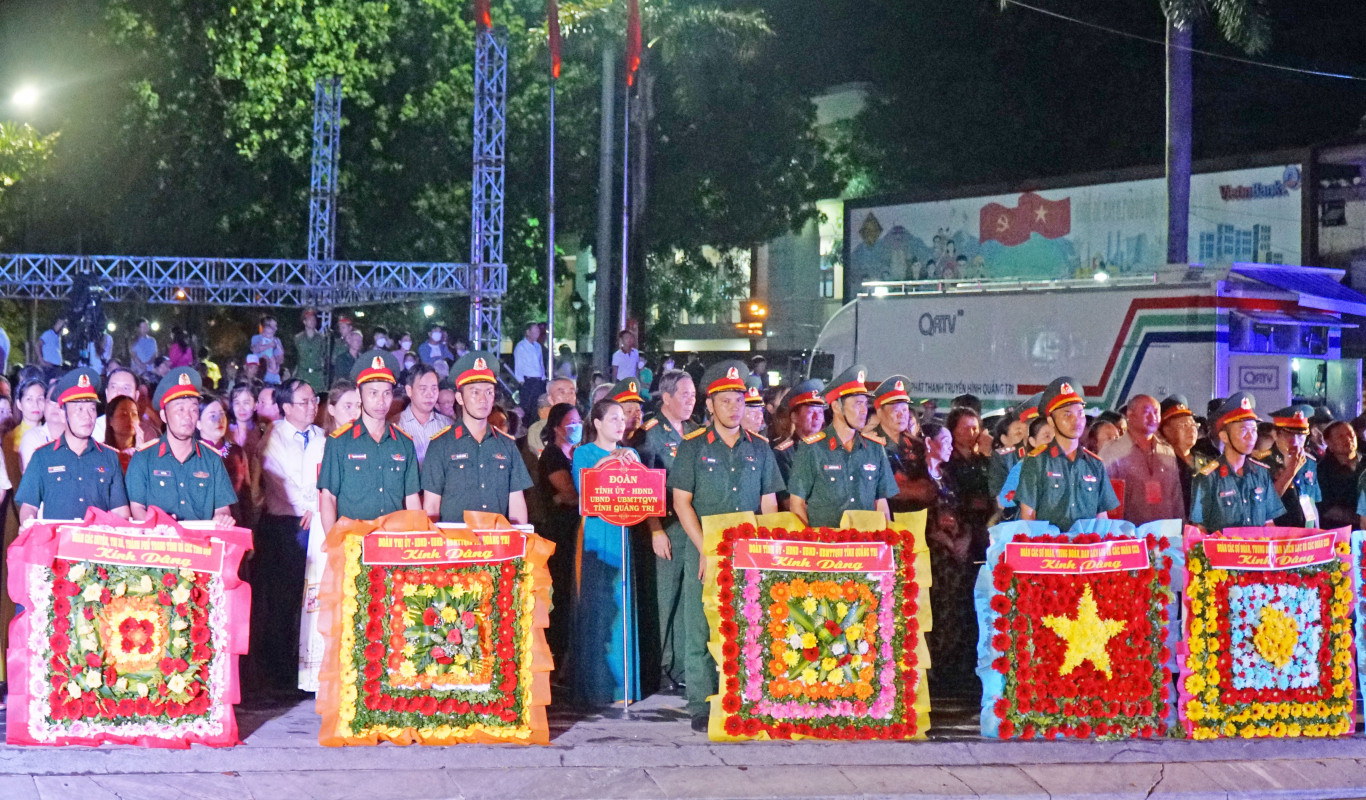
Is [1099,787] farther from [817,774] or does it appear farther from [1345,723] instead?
[1345,723]

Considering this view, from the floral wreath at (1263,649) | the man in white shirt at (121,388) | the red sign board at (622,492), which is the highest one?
the man in white shirt at (121,388)

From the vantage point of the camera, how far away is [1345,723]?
28.6ft

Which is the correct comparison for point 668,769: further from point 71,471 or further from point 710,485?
point 71,471

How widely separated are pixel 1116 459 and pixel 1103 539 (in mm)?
1219

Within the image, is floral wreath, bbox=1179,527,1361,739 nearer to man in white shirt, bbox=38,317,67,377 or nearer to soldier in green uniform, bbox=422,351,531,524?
soldier in green uniform, bbox=422,351,531,524

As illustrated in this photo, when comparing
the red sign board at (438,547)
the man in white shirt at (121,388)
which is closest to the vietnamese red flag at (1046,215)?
the man in white shirt at (121,388)

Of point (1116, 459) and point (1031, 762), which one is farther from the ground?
point (1116, 459)

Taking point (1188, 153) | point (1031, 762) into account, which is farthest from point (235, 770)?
point (1188, 153)

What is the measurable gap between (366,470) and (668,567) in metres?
2.06

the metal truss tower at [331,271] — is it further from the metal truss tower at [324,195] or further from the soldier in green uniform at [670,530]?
the soldier in green uniform at [670,530]

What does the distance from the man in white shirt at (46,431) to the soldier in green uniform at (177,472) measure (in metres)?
0.52

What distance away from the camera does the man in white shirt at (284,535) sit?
921 centimetres

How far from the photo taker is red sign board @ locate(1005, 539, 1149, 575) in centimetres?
834

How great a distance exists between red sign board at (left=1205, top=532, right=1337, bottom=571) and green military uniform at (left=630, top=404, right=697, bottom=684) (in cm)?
306
